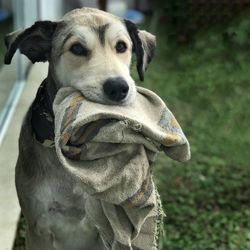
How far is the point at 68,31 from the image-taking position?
2.32 meters

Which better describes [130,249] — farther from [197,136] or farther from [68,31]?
[197,136]

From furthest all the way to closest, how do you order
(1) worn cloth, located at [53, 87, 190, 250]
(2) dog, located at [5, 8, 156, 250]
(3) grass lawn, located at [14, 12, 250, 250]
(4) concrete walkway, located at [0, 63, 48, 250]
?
(3) grass lawn, located at [14, 12, 250, 250] → (4) concrete walkway, located at [0, 63, 48, 250] → (2) dog, located at [5, 8, 156, 250] → (1) worn cloth, located at [53, 87, 190, 250]

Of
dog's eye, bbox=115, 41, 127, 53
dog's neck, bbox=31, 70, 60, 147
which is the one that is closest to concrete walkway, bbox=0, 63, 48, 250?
dog's neck, bbox=31, 70, 60, 147

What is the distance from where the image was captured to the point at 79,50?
7.45ft

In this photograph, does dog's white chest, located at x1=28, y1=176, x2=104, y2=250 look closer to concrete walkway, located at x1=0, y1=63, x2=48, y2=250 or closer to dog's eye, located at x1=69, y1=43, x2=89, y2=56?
dog's eye, located at x1=69, y1=43, x2=89, y2=56

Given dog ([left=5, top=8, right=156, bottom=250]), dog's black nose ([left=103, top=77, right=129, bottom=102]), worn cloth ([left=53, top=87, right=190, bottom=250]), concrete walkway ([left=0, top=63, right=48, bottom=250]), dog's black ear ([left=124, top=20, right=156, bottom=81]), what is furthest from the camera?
concrete walkway ([left=0, top=63, right=48, bottom=250])

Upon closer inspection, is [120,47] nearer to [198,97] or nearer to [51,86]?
[51,86]

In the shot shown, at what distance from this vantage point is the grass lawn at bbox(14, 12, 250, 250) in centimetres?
362

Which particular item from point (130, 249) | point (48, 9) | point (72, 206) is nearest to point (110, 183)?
point (130, 249)

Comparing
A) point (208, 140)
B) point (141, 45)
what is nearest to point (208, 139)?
point (208, 140)

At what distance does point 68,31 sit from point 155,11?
611 centimetres

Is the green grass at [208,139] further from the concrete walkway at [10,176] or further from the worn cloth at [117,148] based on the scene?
the worn cloth at [117,148]

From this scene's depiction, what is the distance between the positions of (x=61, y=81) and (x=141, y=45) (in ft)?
1.37

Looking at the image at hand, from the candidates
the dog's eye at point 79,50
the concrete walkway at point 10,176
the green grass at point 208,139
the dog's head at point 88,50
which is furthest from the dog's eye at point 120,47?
the green grass at point 208,139
